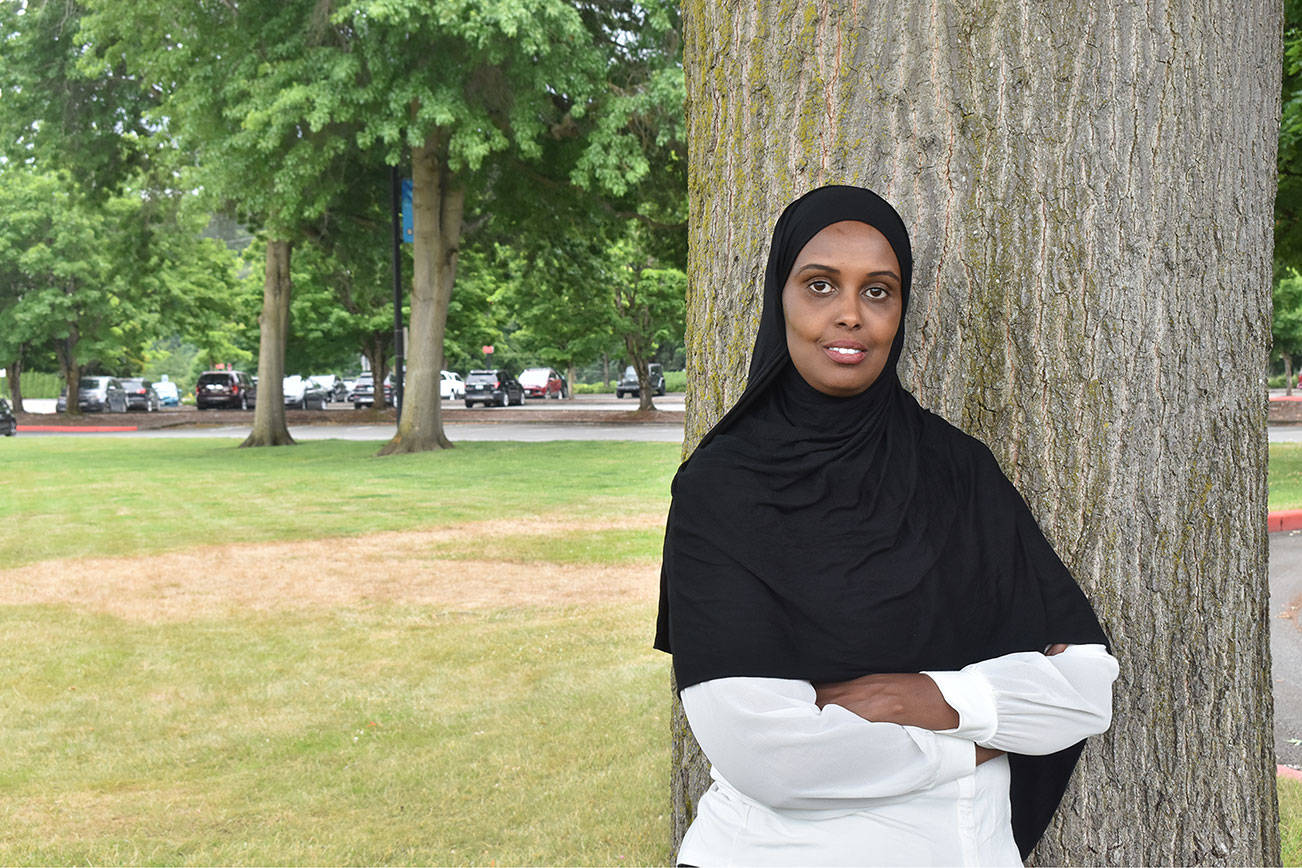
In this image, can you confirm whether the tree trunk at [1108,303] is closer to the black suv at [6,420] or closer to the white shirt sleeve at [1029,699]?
the white shirt sleeve at [1029,699]

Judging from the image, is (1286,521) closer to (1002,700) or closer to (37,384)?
(1002,700)

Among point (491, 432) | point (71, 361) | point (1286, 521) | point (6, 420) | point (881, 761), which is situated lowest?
point (1286, 521)

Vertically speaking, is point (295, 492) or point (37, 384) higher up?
point (37, 384)

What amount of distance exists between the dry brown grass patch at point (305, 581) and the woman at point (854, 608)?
22.8 ft

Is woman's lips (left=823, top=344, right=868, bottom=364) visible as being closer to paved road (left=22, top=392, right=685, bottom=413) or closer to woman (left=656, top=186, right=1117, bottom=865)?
woman (left=656, top=186, right=1117, bottom=865)

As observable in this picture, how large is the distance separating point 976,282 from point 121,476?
66.8ft

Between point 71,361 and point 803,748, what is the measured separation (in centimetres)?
5160

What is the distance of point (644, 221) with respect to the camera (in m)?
24.2

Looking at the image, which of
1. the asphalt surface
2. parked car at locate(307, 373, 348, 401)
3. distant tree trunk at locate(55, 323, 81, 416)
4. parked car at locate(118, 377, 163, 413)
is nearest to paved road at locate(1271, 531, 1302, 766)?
the asphalt surface

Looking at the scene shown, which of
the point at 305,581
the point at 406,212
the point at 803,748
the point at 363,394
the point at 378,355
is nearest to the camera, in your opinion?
the point at 803,748

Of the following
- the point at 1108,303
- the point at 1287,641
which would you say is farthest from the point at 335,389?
the point at 1108,303

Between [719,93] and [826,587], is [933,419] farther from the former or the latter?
[719,93]

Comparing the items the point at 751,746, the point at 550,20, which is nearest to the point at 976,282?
the point at 751,746

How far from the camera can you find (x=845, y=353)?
194cm
